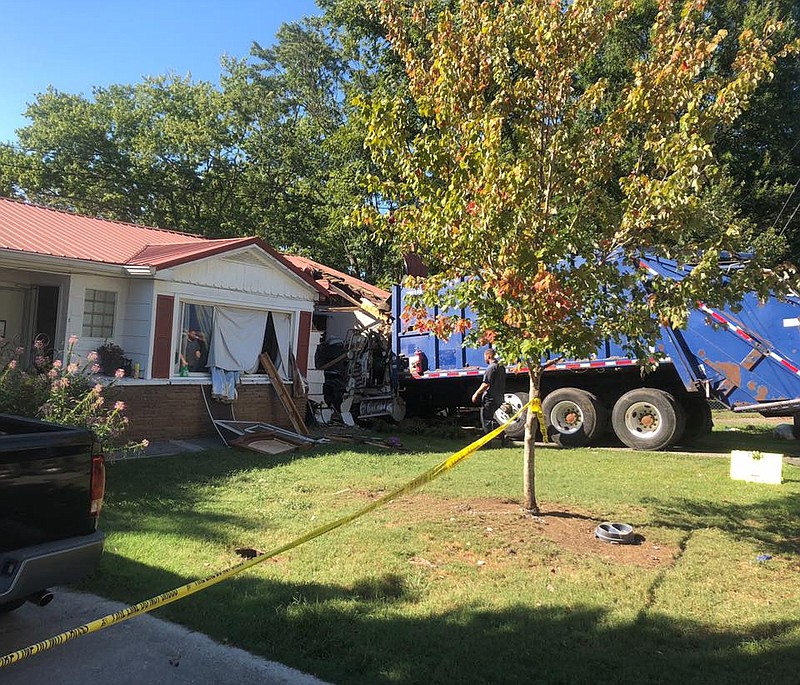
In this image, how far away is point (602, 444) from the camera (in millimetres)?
12531

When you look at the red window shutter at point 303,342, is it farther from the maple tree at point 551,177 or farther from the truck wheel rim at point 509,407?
the maple tree at point 551,177

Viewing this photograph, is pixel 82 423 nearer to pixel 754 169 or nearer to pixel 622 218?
pixel 622 218

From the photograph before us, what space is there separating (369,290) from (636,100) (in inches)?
504

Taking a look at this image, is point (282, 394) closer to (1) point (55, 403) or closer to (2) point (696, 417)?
(1) point (55, 403)

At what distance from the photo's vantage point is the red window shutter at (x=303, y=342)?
42.9 ft

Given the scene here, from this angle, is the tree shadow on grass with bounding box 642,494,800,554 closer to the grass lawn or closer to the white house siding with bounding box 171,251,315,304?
the grass lawn

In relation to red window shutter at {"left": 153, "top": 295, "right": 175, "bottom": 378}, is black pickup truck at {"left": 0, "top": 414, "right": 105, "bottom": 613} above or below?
below

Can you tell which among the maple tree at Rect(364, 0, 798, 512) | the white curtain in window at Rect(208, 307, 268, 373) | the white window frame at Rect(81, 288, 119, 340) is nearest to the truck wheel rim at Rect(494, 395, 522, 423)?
the white curtain in window at Rect(208, 307, 268, 373)

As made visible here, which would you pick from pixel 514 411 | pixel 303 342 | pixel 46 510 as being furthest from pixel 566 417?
pixel 46 510

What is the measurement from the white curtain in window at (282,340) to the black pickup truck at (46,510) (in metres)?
9.02

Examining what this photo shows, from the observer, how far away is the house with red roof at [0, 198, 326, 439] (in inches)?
392

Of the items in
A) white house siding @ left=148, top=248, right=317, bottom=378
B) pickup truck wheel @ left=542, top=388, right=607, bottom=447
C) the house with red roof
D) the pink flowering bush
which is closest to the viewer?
the pink flowering bush

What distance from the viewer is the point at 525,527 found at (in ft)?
19.4

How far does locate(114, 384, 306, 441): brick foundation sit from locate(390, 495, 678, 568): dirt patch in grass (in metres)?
4.98
